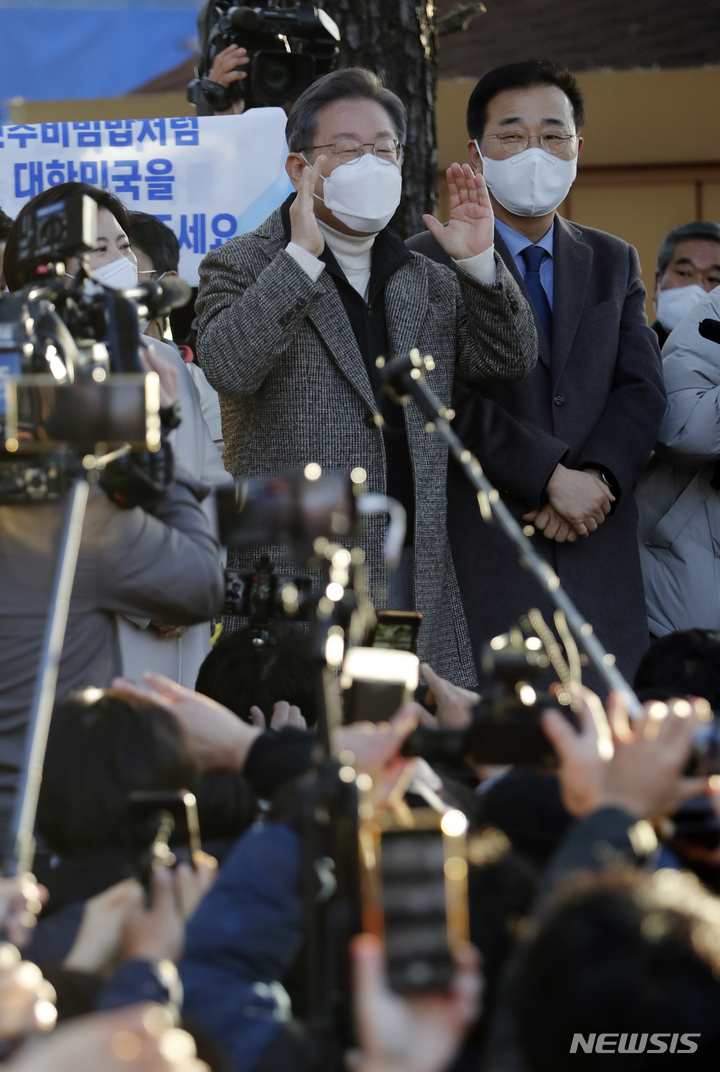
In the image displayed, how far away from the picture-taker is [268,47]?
395 cm

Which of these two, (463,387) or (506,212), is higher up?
(506,212)

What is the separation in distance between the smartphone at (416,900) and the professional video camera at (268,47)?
126 inches

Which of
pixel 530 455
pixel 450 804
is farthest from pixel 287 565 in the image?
pixel 450 804

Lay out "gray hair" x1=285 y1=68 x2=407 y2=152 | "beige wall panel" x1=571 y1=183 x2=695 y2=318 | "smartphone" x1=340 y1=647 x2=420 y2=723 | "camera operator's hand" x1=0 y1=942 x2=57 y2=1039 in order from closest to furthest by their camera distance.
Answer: "camera operator's hand" x1=0 y1=942 x2=57 y2=1039, "smartphone" x1=340 y1=647 x2=420 y2=723, "gray hair" x1=285 y1=68 x2=407 y2=152, "beige wall panel" x1=571 y1=183 x2=695 y2=318

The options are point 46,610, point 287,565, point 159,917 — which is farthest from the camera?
point 287,565

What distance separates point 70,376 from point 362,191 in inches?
55.0

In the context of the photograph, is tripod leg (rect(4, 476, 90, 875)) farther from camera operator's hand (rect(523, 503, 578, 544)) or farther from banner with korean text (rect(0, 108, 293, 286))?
banner with korean text (rect(0, 108, 293, 286))

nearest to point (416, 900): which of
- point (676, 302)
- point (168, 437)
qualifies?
point (168, 437)

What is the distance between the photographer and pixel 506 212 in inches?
128

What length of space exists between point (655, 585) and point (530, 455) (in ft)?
1.82

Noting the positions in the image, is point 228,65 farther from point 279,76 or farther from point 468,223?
point 468,223

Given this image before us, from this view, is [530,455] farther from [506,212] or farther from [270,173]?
[270,173]

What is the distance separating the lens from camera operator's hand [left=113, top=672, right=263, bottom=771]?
160cm

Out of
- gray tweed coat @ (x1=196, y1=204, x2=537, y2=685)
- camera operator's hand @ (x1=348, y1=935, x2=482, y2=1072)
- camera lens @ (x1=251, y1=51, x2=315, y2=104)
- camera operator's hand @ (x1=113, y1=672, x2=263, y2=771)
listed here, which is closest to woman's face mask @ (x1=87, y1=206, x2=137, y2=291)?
gray tweed coat @ (x1=196, y1=204, x2=537, y2=685)
